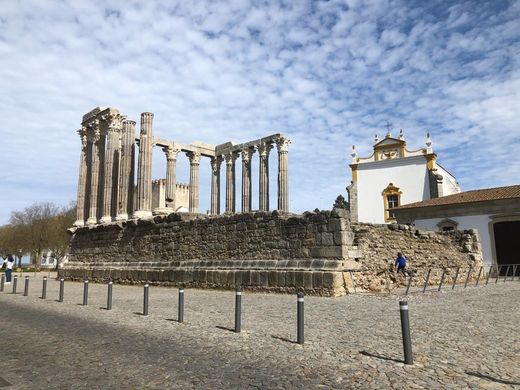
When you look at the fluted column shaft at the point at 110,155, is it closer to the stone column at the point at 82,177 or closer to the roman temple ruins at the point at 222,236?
the roman temple ruins at the point at 222,236

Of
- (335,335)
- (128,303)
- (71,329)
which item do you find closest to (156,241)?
(128,303)

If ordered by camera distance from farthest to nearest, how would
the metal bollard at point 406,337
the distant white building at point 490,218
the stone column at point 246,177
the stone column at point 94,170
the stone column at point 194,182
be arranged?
the stone column at point 194,182
the stone column at point 246,177
the stone column at point 94,170
the distant white building at point 490,218
the metal bollard at point 406,337

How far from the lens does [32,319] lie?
29.7ft

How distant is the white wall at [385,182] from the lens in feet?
121

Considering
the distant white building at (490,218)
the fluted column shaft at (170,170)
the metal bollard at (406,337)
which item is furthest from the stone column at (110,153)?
the metal bollard at (406,337)

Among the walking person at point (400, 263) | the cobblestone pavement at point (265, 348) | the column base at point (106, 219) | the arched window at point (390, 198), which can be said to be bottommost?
the cobblestone pavement at point (265, 348)

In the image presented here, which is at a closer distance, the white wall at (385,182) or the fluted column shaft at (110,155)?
the fluted column shaft at (110,155)

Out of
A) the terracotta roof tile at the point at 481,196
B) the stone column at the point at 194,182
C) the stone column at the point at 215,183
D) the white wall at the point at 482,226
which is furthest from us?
the stone column at the point at 215,183

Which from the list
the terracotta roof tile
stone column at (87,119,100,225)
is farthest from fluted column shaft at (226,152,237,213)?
the terracotta roof tile

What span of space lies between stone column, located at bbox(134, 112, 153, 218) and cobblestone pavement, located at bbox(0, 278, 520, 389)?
1400cm

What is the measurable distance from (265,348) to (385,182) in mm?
34449

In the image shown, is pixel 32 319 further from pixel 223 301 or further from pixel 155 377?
pixel 155 377

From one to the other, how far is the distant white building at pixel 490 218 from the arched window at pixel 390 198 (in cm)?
952

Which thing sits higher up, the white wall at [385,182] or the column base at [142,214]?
the white wall at [385,182]
